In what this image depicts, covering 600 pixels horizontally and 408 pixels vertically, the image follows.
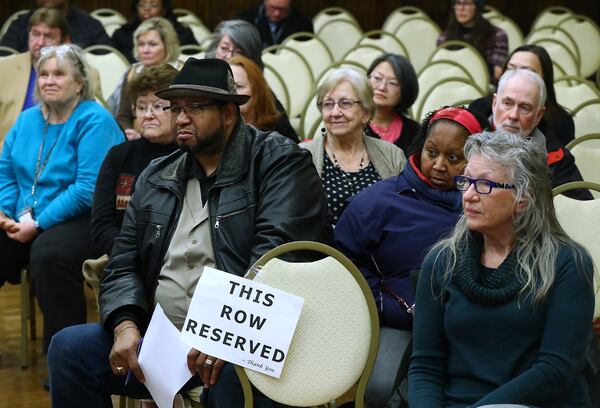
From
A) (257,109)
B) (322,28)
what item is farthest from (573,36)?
(257,109)

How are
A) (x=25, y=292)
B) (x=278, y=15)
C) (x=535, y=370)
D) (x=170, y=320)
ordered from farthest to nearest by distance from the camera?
(x=278, y=15), (x=25, y=292), (x=170, y=320), (x=535, y=370)

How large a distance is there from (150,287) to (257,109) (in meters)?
1.53

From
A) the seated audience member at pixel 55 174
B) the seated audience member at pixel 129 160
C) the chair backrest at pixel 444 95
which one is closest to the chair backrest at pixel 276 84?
the chair backrest at pixel 444 95

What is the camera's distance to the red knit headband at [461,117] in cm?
349

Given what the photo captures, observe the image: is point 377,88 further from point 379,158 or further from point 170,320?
point 170,320

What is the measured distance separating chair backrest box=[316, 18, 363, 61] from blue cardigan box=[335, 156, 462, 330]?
20.1ft

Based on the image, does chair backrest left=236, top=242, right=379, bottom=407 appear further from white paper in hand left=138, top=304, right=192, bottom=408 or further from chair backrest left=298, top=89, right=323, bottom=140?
chair backrest left=298, top=89, right=323, bottom=140

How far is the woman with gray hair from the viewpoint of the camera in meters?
5.93

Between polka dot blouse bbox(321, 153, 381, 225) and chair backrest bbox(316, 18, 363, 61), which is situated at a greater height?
polka dot blouse bbox(321, 153, 381, 225)

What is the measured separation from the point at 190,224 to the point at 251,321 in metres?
0.56

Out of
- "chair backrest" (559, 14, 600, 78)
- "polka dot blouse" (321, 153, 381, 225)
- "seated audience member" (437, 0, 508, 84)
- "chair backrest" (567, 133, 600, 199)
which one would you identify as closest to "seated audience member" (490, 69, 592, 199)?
"chair backrest" (567, 133, 600, 199)

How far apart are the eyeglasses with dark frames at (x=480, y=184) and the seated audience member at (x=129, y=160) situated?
1.69 metres

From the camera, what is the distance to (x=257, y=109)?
187 inches

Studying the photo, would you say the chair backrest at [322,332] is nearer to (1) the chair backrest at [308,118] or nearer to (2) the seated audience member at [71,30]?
Answer: (1) the chair backrest at [308,118]
